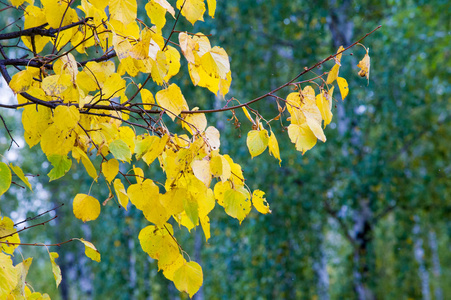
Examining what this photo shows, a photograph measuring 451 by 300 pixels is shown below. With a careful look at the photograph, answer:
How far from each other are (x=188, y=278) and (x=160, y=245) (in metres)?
0.10

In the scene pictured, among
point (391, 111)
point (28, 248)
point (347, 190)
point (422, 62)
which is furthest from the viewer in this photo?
point (28, 248)

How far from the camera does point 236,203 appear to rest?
0.91m

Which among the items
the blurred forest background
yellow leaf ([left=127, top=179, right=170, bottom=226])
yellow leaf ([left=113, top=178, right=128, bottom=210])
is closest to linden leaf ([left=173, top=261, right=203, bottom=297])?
yellow leaf ([left=127, top=179, right=170, bottom=226])

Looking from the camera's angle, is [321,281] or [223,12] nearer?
[223,12]

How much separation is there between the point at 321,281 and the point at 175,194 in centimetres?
363

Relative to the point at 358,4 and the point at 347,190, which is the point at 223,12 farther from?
the point at 347,190

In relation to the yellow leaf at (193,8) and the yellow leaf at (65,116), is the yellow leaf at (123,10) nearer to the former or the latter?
the yellow leaf at (193,8)

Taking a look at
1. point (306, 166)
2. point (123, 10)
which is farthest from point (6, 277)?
point (306, 166)

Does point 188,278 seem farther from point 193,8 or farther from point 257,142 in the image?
point 193,8

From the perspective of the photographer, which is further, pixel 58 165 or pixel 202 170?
pixel 58 165

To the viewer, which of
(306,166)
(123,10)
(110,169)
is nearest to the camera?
(123,10)

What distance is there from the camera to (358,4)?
359 cm

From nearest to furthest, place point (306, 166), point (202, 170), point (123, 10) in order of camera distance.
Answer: point (202, 170) → point (123, 10) → point (306, 166)

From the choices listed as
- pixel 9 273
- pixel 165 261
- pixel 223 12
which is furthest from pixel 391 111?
pixel 9 273
